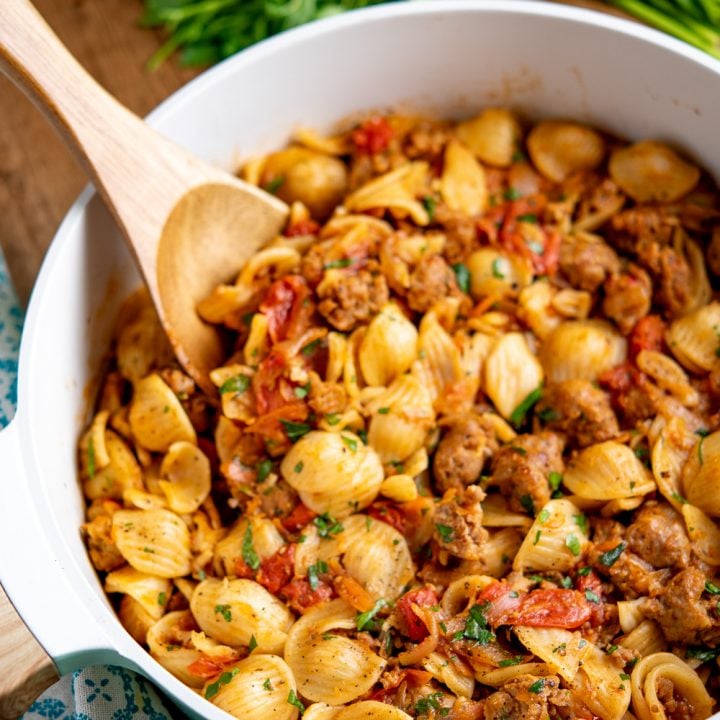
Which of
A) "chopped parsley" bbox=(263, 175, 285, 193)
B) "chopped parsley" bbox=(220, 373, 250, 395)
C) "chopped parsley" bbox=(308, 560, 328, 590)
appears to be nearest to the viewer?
"chopped parsley" bbox=(308, 560, 328, 590)

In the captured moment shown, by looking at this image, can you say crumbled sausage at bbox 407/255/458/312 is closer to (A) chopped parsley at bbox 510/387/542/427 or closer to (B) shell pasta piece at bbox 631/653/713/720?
(A) chopped parsley at bbox 510/387/542/427

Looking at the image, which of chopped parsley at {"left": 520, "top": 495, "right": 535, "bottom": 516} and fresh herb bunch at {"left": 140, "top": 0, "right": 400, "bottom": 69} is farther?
fresh herb bunch at {"left": 140, "top": 0, "right": 400, "bottom": 69}

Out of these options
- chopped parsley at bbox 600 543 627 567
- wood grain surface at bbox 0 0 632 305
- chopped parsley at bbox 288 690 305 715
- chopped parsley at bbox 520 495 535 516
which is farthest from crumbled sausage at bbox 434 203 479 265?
chopped parsley at bbox 288 690 305 715

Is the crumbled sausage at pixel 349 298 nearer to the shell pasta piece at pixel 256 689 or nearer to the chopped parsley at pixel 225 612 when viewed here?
the chopped parsley at pixel 225 612

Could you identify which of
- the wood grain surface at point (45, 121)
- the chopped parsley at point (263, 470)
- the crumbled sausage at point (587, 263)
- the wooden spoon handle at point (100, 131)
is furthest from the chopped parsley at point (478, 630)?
the wood grain surface at point (45, 121)

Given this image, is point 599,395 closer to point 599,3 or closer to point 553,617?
point 553,617

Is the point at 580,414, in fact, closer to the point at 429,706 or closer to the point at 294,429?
the point at 294,429

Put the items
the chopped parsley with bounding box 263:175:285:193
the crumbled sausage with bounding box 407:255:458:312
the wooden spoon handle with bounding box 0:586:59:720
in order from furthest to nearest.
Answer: the chopped parsley with bounding box 263:175:285:193 → the crumbled sausage with bounding box 407:255:458:312 → the wooden spoon handle with bounding box 0:586:59:720
